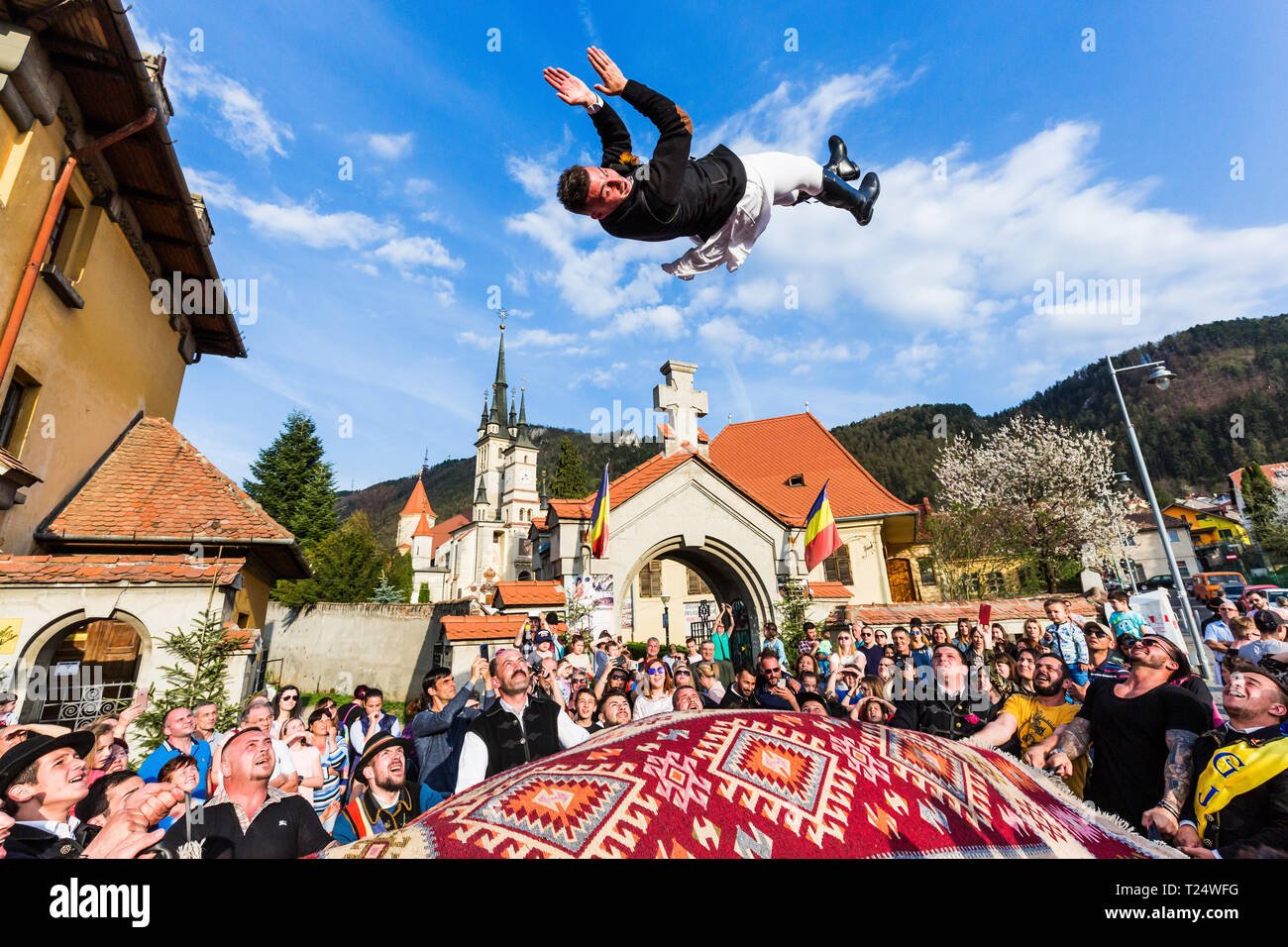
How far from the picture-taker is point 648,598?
1163 inches

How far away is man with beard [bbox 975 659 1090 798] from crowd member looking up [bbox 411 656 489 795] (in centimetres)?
369

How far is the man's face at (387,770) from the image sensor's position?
3.86 metres

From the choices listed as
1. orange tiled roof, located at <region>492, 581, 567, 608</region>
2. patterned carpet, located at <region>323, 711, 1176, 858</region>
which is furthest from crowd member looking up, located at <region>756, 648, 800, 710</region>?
orange tiled roof, located at <region>492, 581, 567, 608</region>

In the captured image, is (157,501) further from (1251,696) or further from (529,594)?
(1251,696)

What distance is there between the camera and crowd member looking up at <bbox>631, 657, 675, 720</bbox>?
6262mm

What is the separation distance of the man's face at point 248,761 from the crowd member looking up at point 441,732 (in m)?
1.24

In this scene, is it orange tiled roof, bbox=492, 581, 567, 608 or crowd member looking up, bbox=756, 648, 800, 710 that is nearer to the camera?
crowd member looking up, bbox=756, 648, 800, 710

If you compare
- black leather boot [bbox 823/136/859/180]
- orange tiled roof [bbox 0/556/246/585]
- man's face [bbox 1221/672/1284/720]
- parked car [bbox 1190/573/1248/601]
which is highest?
black leather boot [bbox 823/136/859/180]

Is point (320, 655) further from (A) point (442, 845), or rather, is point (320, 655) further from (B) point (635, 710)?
(A) point (442, 845)

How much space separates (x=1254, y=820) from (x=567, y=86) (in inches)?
176

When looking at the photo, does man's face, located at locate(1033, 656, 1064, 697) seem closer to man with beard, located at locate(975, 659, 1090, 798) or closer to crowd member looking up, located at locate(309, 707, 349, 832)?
man with beard, located at locate(975, 659, 1090, 798)
